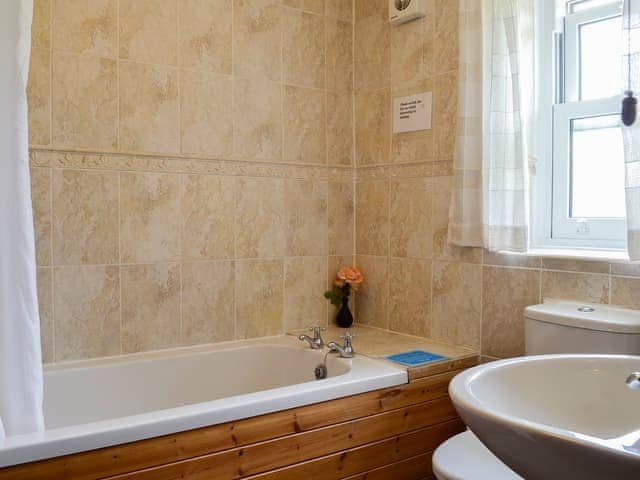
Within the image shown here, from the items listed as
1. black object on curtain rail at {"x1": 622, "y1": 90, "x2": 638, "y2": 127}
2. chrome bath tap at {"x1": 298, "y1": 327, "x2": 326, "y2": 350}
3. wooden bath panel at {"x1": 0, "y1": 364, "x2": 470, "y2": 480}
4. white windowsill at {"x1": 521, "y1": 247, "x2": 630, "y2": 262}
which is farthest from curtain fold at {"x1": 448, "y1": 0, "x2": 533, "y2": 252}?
black object on curtain rail at {"x1": 622, "y1": 90, "x2": 638, "y2": 127}

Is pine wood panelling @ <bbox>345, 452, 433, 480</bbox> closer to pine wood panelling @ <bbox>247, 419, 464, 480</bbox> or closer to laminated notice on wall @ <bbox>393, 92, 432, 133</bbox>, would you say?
pine wood panelling @ <bbox>247, 419, 464, 480</bbox>

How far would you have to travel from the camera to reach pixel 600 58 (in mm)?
2125

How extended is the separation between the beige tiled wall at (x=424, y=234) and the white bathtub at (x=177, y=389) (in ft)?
1.57

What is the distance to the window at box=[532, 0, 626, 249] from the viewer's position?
209 centimetres

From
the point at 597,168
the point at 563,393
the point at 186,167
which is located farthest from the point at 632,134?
the point at 186,167

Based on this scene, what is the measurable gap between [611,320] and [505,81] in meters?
0.93

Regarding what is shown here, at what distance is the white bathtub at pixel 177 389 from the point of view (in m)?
1.46

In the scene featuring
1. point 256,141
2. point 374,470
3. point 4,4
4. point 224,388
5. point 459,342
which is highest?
point 4,4

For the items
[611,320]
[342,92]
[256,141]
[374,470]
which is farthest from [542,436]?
[342,92]

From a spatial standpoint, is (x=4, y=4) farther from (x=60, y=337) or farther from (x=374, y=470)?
(x=374, y=470)

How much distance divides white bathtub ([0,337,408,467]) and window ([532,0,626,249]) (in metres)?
0.84

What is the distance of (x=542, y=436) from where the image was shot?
35.7 inches

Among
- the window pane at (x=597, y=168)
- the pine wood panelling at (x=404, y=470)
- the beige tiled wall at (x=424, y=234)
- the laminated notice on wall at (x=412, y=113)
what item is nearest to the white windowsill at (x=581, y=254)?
the beige tiled wall at (x=424, y=234)

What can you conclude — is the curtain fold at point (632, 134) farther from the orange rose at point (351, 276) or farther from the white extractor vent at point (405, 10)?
the orange rose at point (351, 276)
